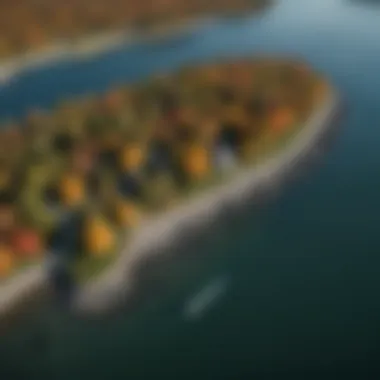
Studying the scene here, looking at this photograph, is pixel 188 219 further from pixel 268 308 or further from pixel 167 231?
pixel 268 308

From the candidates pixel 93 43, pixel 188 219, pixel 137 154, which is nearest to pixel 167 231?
pixel 188 219

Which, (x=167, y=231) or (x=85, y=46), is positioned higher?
(x=167, y=231)

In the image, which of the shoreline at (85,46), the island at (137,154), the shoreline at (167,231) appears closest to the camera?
the shoreline at (167,231)

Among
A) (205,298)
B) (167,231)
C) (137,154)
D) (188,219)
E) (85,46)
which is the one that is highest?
(137,154)

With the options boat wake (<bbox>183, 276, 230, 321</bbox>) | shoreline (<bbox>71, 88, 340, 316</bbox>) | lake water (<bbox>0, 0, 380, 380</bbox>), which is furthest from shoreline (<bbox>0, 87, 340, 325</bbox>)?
boat wake (<bbox>183, 276, 230, 321</bbox>)

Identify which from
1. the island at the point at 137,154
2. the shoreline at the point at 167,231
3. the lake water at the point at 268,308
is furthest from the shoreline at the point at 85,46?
the lake water at the point at 268,308

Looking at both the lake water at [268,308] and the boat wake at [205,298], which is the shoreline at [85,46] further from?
the boat wake at [205,298]

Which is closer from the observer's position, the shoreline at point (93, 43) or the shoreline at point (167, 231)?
the shoreline at point (167, 231)
